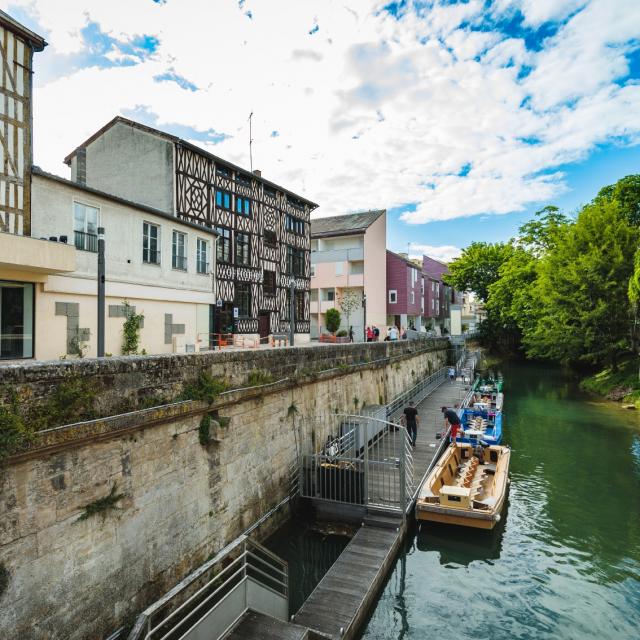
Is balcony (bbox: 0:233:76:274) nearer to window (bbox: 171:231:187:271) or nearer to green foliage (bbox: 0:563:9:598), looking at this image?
window (bbox: 171:231:187:271)

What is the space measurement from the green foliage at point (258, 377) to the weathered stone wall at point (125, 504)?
149 millimetres

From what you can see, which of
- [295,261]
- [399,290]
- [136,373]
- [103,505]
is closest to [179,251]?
[136,373]

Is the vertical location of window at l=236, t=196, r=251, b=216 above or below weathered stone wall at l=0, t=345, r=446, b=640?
above

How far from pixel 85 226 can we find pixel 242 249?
11945 mm

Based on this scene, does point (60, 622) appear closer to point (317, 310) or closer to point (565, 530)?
point (565, 530)

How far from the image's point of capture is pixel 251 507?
338 inches

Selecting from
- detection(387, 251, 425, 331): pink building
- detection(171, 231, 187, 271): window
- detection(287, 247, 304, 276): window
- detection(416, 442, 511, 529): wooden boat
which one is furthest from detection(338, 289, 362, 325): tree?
detection(416, 442, 511, 529): wooden boat

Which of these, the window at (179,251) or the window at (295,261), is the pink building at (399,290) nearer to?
the window at (295,261)

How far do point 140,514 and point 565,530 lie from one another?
9206 mm

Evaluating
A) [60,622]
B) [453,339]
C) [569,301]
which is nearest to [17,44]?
[60,622]

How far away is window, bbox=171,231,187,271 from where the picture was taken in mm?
16094

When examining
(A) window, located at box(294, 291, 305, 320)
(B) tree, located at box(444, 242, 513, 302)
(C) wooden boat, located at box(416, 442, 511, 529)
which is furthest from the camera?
(B) tree, located at box(444, 242, 513, 302)

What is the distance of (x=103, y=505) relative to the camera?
535cm

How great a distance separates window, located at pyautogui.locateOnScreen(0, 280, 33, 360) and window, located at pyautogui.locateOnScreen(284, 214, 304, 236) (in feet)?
59.7
